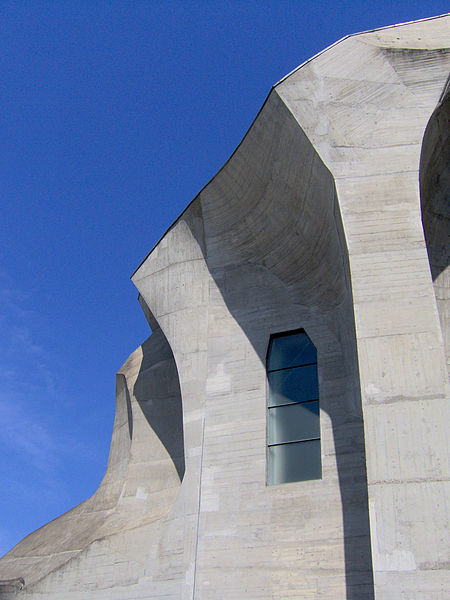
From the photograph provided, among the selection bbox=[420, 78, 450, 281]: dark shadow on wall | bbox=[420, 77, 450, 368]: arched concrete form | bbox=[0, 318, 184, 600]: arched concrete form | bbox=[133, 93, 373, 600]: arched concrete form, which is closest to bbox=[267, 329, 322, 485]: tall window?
bbox=[133, 93, 373, 600]: arched concrete form

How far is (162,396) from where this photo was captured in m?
16.4

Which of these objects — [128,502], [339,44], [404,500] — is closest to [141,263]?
[128,502]

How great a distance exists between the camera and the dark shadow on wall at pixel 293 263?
11.3 m

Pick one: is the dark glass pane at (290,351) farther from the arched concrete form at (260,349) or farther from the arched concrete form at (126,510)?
the arched concrete form at (126,510)

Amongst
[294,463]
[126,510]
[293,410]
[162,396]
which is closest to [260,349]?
[293,410]

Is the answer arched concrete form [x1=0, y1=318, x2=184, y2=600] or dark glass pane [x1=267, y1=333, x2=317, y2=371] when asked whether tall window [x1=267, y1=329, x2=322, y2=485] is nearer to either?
dark glass pane [x1=267, y1=333, x2=317, y2=371]

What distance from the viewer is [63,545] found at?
1522 centimetres

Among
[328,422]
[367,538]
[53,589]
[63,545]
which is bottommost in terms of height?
[63,545]

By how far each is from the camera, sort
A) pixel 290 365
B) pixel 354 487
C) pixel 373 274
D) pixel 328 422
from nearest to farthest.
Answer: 1. pixel 373 274
2. pixel 354 487
3. pixel 328 422
4. pixel 290 365

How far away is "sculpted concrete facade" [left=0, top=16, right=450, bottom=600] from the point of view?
8977 mm

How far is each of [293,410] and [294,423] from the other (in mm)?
257

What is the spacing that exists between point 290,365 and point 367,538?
3.58 m

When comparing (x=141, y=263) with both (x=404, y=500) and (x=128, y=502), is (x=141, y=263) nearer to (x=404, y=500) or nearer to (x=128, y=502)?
(x=128, y=502)

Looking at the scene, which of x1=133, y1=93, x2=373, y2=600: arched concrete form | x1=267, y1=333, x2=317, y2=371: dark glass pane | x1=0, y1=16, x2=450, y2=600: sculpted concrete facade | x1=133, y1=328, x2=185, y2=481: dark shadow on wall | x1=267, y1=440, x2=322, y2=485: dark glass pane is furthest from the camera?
x1=133, y1=328, x2=185, y2=481: dark shadow on wall
